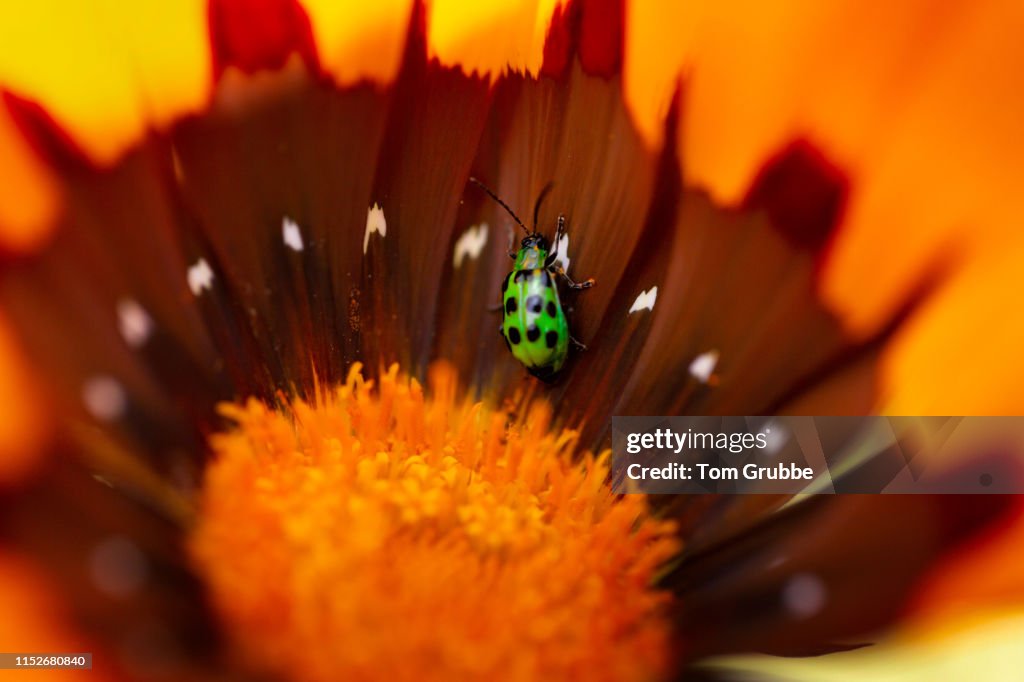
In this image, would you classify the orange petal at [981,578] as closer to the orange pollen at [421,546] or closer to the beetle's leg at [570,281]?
the orange pollen at [421,546]

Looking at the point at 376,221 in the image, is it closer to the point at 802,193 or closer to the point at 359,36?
the point at 359,36

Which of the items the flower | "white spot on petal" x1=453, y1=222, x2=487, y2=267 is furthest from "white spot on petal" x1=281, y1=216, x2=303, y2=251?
"white spot on petal" x1=453, y1=222, x2=487, y2=267

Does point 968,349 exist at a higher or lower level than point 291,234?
lower

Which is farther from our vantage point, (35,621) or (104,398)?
(104,398)

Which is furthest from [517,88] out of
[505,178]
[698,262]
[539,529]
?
[539,529]

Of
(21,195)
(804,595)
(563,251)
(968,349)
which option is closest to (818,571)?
(804,595)

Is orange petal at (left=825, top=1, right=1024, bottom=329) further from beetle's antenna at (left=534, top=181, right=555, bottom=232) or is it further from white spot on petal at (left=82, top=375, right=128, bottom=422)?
white spot on petal at (left=82, top=375, right=128, bottom=422)
